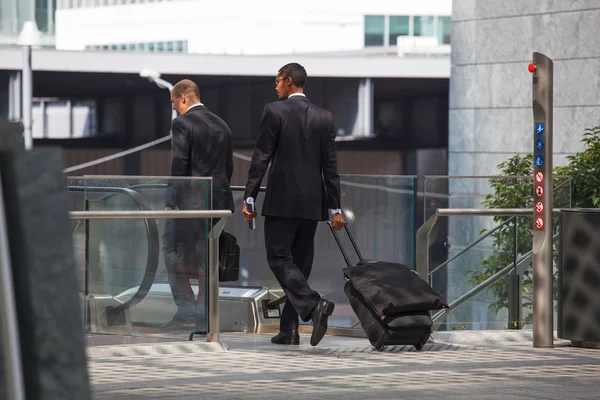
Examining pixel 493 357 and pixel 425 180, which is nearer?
pixel 493 357

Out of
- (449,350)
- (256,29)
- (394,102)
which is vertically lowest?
(449,350)

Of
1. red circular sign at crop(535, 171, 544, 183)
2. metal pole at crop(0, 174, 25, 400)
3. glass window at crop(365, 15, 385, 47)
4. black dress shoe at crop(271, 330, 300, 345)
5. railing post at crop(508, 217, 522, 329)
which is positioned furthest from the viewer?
glass window at crop(365, 15, 385, 47)

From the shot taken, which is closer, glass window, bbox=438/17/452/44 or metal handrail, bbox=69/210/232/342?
metal handrail, bbox=69/210/232/342

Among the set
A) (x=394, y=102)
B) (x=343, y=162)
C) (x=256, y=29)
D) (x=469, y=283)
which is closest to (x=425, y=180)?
(x=469, y=283)

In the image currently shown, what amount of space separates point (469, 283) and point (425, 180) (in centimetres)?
108

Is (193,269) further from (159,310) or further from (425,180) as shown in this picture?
(425,180)

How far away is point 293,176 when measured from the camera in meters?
7.81

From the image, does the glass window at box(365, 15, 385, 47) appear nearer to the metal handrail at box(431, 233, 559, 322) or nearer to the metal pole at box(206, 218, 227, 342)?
the metal handrail at box(431, 233, 559, 322)

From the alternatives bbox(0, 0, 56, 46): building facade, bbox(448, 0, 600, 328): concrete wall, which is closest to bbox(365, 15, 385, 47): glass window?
bbox(0, 0, 56, 46): building facade

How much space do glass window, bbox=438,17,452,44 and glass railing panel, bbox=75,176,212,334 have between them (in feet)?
103

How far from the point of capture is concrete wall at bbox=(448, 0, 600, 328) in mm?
16922

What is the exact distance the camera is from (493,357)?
7406mm

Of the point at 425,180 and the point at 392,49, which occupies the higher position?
the point at 392,49

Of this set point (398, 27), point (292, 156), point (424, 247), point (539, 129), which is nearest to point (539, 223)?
point (539, 129)
